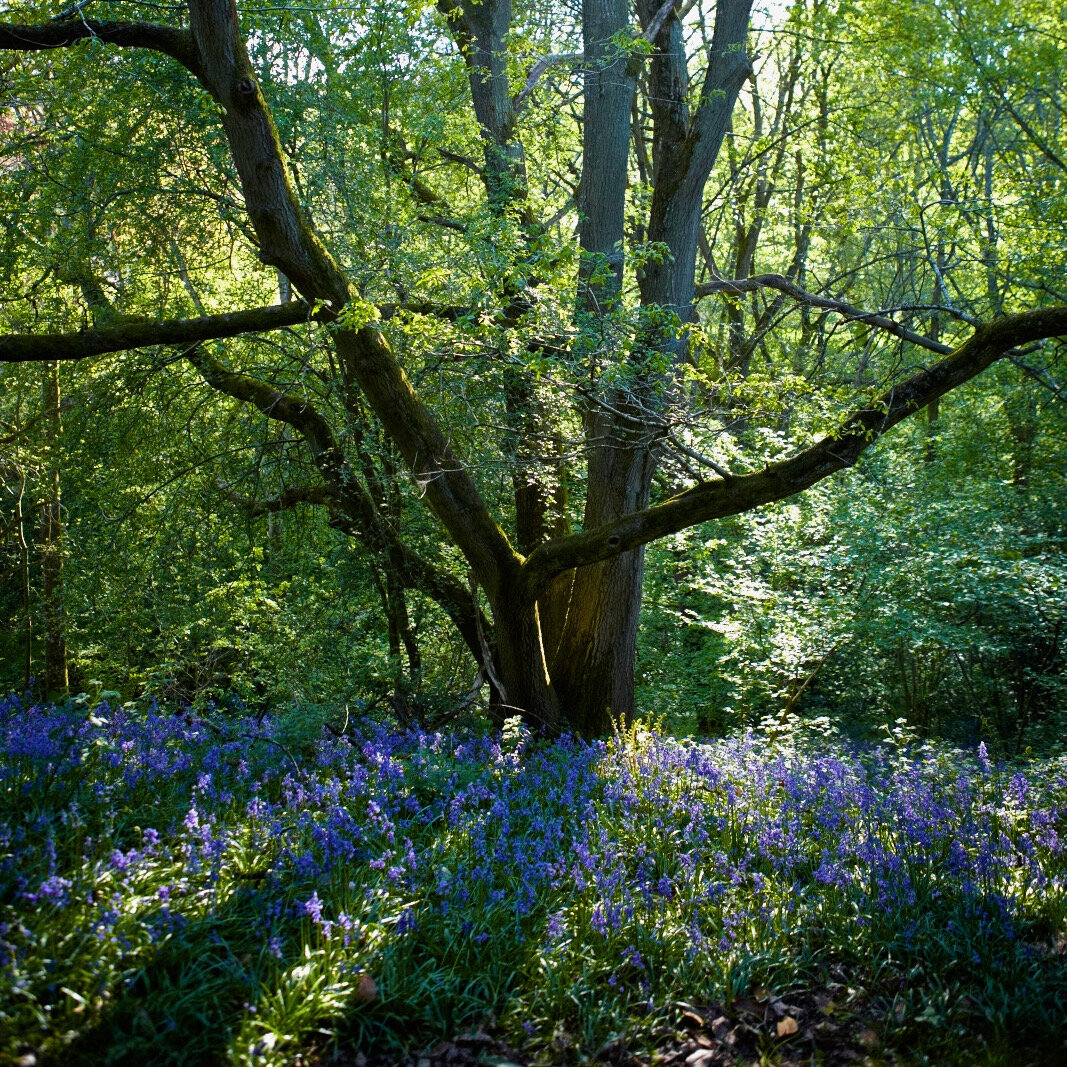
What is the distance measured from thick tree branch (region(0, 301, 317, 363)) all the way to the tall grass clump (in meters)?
2.49

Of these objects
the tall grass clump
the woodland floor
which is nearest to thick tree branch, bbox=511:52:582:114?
the tall grass clump

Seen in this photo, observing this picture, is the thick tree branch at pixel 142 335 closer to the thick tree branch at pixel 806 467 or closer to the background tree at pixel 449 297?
the background tree at pixel 449 297

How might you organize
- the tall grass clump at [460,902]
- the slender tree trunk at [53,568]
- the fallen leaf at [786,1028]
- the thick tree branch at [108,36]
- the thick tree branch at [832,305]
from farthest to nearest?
the slender tree trunk at [53,568] → the thick tree branch at [832,305] → the thick tree branch at [108,36] → the fallen leaf at [786,1028] → the tall grass clump at [460,902]

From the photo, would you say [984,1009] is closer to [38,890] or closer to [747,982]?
[747,982]

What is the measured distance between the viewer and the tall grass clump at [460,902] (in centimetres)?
262

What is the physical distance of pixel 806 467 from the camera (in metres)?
5.78

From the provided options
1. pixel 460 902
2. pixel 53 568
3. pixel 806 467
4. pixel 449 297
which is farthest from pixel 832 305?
pixel 53 568

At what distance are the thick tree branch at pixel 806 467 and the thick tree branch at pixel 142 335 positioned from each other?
2.49 m

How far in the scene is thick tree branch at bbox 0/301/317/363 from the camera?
5941mm

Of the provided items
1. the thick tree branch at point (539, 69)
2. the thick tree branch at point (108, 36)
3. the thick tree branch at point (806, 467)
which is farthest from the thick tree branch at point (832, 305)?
the thick tree branch at point (108, 36)

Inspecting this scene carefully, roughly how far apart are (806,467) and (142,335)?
15.3ft

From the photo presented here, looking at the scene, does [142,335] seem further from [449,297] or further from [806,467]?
[806,467]

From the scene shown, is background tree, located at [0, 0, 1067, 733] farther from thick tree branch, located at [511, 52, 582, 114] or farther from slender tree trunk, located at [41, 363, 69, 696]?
slender tree trunk, located at [41, 363, 69, 696]

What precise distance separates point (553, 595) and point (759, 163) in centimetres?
862
